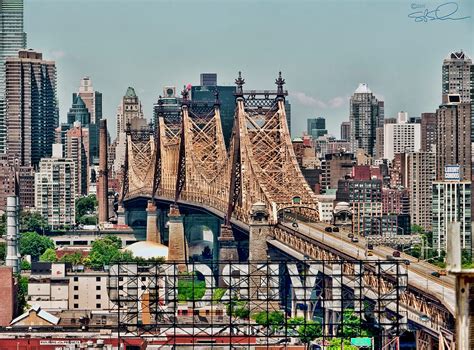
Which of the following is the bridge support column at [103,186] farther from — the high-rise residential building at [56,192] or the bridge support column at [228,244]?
the bridge support column at [228,244]

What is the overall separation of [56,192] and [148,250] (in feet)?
188

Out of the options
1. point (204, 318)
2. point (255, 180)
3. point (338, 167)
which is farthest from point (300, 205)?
point (338, 167)

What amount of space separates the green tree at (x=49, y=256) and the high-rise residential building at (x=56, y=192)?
43.7 metres

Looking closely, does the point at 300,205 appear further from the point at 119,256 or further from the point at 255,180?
the point at 119,256

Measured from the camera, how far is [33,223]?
16688cm

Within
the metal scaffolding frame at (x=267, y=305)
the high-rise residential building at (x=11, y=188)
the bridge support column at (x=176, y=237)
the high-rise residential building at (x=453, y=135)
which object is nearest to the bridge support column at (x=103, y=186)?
the high-rise residential building at (x=11, y=188)

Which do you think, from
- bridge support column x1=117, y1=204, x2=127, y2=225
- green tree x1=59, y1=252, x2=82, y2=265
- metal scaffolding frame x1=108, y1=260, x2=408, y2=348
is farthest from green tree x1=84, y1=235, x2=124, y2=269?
metal scaffolding frame x1=108, y1=260, x2=408, y2=348

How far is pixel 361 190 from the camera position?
15775cm

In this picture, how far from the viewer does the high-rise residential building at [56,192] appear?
589ft

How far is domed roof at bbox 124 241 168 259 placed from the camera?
12150 cm

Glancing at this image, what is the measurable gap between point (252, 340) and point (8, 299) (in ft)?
65.2

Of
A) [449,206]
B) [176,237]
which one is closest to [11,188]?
[176,237]

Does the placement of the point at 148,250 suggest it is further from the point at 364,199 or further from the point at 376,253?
the point at 376,253

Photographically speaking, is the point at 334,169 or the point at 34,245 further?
the point at 334,169
